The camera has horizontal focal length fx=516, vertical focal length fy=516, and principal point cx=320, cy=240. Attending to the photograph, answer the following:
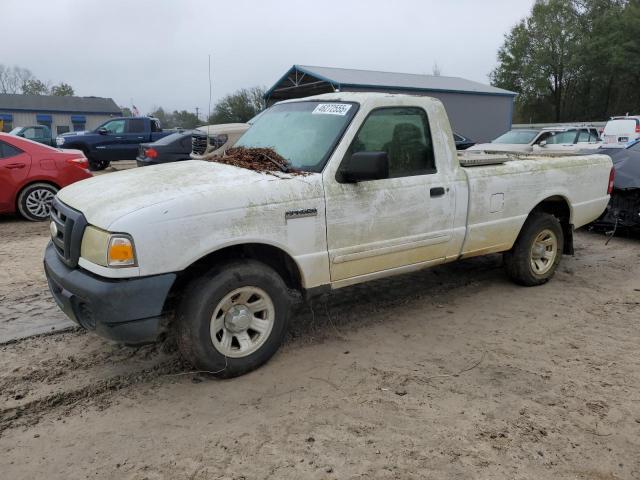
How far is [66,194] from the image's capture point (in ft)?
12.9

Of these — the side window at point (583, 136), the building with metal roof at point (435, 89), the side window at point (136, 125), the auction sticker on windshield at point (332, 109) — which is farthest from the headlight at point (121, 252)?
the building with metal roof at point (435, 89)

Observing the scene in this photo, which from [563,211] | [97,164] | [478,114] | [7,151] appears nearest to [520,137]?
[563,211]

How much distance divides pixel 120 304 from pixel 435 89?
23.5 meters

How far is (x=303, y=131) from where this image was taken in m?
4.25

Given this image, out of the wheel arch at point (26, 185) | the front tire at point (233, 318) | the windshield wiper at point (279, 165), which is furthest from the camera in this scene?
the wheel arch at point (26, 185)

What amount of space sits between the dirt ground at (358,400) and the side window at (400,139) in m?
1.39

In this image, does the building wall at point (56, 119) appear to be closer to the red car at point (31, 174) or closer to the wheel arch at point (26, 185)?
the red car at point (31, 174)

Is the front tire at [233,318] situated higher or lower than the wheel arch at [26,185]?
lower

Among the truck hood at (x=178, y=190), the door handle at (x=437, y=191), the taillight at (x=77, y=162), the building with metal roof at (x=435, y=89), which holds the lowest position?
the door handle at (x=437, y=191)

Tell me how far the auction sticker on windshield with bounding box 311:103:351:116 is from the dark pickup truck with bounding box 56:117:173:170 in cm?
1458

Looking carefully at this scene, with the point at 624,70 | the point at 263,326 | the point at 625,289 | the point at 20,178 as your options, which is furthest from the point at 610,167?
the point at 624,70

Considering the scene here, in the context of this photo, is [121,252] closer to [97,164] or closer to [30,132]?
[97,164]

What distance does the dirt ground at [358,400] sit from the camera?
274 centimetres

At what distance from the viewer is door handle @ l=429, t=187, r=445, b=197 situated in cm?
437
